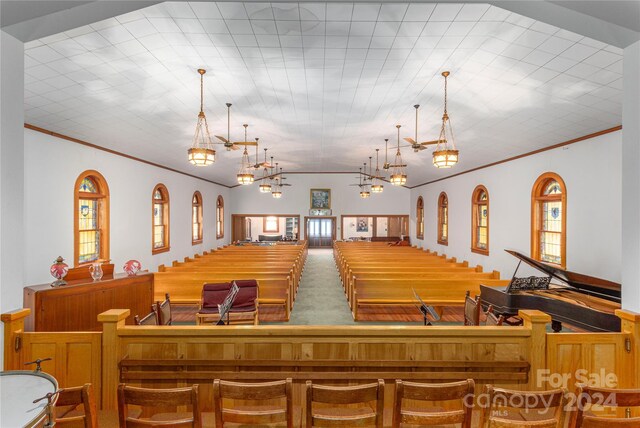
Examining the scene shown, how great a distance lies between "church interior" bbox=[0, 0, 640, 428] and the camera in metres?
2.53

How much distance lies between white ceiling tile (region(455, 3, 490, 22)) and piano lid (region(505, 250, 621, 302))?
3.19 m

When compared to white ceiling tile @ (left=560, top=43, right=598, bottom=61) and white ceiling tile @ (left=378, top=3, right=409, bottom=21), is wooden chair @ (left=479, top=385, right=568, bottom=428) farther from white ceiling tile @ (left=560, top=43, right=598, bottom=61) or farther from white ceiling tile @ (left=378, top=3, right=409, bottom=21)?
white ceiling tile @ (left=560, top=43, right=598, bottom=61)

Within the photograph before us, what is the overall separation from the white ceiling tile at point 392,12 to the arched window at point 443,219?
904cm

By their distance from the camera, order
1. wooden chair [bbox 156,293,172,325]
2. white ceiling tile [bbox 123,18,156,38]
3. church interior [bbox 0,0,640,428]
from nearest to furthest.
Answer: church interior [bbox 0,0,640,428]
white ceiling tile [bbox 123,18,156,38]
wooden chair [bbox 156,293,172,325]

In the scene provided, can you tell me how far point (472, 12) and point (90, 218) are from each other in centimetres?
713

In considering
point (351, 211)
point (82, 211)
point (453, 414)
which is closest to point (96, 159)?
point (82, 211)

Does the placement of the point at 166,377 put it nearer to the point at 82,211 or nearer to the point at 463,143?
the point at 82,211

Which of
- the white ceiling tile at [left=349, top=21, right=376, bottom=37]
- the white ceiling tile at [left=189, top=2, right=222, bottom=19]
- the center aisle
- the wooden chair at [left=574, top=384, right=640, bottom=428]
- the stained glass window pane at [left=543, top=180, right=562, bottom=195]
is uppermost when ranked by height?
the white ceiling tile at [left=349, top=21, right=376, bottom=37]

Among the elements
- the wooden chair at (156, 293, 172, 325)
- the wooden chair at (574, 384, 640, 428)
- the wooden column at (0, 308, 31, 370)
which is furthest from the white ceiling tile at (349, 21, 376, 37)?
the wooden column at (0, 308, 31, 370)

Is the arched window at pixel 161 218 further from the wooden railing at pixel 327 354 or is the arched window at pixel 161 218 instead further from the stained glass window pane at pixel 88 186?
the wooden railing at pixel 327 354

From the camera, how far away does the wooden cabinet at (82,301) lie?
4.06 metres

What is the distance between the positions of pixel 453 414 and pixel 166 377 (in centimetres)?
218

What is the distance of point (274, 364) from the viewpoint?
2.72 meters

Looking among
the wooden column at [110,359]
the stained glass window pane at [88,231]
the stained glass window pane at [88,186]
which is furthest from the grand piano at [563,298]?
the stained glass window pane at [88,186]
